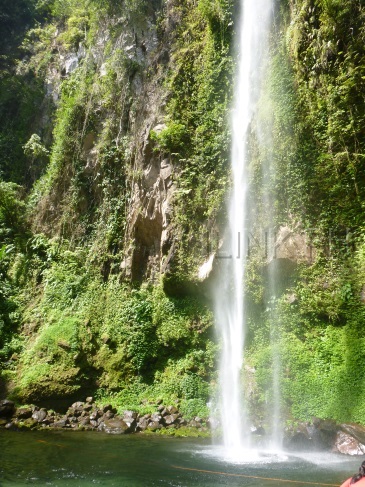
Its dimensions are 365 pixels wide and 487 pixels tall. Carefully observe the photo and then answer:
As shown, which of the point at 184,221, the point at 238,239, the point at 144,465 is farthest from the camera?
the point at 184,221

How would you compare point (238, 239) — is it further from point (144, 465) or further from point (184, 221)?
point (144, 465)

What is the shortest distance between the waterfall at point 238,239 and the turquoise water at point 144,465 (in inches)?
50.0

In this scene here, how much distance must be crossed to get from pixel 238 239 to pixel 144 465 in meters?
6.79

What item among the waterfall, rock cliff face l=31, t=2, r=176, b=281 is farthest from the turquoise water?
rock cliff face l=31, t=2, r=176, b=281

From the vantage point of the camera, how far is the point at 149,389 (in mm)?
11945

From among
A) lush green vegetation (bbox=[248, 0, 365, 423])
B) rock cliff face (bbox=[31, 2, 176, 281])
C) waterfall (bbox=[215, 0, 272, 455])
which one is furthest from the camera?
rock cliff face (bbox=[31, 2, 176, 281])

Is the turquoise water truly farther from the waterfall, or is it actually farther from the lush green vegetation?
the lush green vegetation

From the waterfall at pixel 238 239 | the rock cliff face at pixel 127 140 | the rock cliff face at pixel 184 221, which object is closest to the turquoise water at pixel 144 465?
the waterfall at pixel 238 239

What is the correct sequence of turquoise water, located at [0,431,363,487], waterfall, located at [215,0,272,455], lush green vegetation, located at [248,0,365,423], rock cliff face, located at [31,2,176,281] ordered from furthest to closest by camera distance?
rock cliff face, located at [31,2,176,281]
waterfall, located at [215,0,272,455]
lush green vegetation, located at [248,0,365,423]
turquoise water, located at [0,431,363,487]

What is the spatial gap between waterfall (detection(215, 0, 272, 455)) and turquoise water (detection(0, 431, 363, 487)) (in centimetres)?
127

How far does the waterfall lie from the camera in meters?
10.5

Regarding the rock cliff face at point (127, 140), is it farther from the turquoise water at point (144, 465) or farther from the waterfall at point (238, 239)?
the turquoise water at point (144, 465)

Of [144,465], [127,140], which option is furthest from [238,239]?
[127,140]

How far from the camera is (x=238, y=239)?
12.4 m
